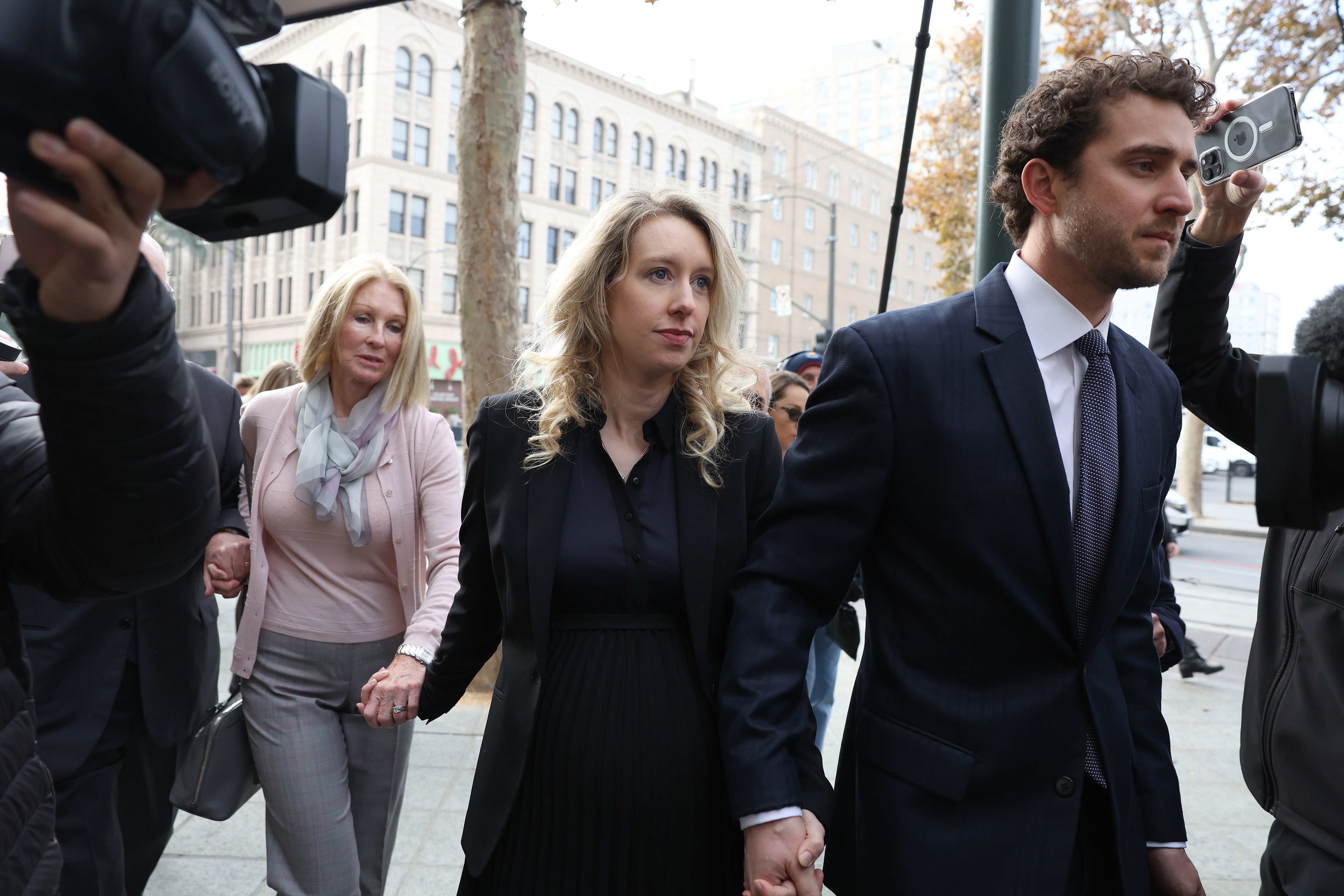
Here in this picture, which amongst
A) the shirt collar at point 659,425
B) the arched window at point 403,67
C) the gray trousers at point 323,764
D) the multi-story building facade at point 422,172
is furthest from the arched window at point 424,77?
the shirt collar at point 659,425

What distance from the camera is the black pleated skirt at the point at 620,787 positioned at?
2.04 m

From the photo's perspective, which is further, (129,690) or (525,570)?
(129,690)

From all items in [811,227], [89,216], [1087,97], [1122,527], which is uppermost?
[811,227]

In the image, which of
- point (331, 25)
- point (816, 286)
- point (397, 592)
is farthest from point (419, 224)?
point (397, 592)

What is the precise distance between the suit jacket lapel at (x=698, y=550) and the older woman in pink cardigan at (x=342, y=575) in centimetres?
92

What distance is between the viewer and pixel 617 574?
2.15 m

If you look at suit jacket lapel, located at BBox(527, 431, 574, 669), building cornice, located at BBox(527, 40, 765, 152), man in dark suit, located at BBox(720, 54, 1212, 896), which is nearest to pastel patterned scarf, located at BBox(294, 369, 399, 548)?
suit jacket lapel, located at BBox(527, 431, 574, 669)

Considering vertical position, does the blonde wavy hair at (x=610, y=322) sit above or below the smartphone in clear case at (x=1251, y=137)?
below

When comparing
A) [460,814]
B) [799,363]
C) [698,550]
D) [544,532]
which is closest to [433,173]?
[799,363]

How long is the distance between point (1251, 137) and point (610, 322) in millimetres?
1533

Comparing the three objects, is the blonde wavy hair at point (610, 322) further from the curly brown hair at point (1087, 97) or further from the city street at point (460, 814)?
the city street at point (460, 814)

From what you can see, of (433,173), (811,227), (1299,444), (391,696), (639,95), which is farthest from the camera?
(811,227)

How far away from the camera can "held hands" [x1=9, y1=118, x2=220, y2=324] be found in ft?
2.48

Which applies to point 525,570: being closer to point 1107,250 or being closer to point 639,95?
point 1107,250
